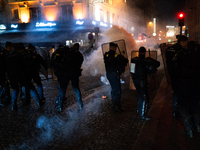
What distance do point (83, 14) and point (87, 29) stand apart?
3254 millimetres

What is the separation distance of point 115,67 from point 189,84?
1.82 meters

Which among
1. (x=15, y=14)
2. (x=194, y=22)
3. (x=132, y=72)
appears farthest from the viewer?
(x=194, y=22)

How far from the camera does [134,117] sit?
14.5ft

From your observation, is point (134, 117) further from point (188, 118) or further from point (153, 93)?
point (153, 93)

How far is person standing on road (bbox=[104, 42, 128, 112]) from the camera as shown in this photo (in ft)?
14.6

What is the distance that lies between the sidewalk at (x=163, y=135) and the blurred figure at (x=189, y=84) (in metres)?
0.21

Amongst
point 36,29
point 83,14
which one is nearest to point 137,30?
point 83,14

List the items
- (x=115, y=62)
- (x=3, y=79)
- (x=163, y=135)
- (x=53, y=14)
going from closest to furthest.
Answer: (x=163, y=135) → (x=115, y=62) → (x=3, y=79) → (x=53, y=14)

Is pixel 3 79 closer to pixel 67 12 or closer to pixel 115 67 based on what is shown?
pixel 115 67

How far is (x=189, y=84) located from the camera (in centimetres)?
323

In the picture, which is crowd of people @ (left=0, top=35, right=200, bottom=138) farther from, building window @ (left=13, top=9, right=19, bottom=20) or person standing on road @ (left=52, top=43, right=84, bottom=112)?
building window @ (left=13, top=9, right=19, bottom=20)

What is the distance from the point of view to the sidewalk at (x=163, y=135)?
3.11 meters

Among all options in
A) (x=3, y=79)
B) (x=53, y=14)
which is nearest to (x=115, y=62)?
(x=3, y=79)

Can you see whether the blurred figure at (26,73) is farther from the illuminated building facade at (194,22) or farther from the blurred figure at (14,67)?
the illuminated building facade at (194,22)
